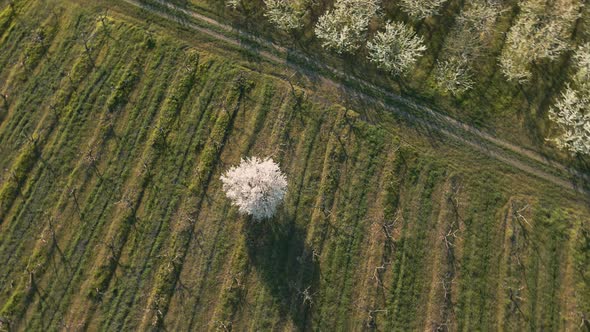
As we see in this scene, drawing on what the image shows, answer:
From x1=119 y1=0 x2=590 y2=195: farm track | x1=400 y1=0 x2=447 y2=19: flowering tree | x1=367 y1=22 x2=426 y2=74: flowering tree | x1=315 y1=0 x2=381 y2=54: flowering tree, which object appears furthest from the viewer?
x1=400 y1=0 x2=447 y2=19: flowering tree

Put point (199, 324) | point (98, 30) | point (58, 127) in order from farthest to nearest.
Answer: point (98, 30), point (58, 127), point (199, 324)

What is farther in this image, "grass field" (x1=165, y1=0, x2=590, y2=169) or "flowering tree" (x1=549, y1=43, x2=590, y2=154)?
"grass field" (x1=165, y1=0, x2=590, y2=169)

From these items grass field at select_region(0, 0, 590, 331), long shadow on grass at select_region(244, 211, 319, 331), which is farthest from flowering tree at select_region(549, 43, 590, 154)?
long shadow on grass at select_region(244, 211, 319, 331)

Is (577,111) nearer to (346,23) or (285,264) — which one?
(346,23)

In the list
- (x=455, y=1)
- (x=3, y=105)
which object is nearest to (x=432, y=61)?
(x=455, y=1)

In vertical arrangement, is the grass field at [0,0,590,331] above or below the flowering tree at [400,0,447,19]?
below

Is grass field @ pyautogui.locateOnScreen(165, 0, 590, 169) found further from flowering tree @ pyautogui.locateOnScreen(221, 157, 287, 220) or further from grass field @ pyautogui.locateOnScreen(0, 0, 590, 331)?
flowering tree @ pyautogui.locateOnScreen(221, 157, 287, 220)

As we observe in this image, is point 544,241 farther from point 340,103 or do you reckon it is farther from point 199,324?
point 199,324

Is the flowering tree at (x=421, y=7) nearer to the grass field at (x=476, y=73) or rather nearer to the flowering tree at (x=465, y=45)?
the grass field at (x=476, y=73)
